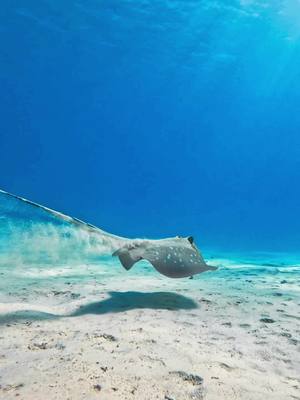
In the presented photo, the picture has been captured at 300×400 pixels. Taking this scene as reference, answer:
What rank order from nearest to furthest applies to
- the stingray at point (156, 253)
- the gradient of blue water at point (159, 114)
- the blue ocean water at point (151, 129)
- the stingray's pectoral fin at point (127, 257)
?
the stingray at point (156, 253) → the stingray's pectoral fin at point (127, 257) → the blue ocean water at point (151, 129) → the gradient of blue water at point (159, 114)

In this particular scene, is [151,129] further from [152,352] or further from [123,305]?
[152,352]

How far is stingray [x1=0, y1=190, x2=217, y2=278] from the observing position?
196 inches

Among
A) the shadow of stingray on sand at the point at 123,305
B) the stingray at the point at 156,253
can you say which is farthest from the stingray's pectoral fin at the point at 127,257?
the shadow of stingray on sand at the point at 123,305

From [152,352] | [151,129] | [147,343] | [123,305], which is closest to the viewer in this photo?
[152,352]

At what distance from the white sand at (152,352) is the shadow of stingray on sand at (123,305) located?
2cm

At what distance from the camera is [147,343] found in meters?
3.66

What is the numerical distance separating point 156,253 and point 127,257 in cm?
46

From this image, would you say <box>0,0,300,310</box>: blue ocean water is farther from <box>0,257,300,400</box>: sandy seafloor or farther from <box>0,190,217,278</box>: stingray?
<box>0,257,300,400</box>: sandy seafloor

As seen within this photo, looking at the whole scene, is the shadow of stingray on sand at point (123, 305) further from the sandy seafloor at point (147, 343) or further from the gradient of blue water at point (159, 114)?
the gradient of blue water at point (159, 114)

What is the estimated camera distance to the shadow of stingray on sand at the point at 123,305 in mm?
4633

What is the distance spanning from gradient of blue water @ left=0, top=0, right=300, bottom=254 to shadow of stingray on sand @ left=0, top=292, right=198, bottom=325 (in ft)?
93.0

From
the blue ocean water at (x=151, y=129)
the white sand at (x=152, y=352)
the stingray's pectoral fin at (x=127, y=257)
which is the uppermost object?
the blue ocean water at (x=151, y=129)

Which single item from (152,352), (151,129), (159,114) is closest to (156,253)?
(152,352)

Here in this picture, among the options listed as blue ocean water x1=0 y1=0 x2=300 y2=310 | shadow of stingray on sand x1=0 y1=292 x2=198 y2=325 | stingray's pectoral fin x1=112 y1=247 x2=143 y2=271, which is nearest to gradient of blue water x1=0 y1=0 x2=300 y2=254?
blue ocean water x1=0 y1=0 x2=300 y2=310
